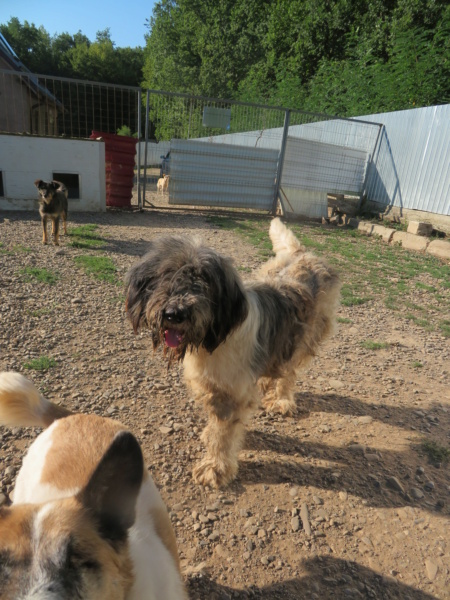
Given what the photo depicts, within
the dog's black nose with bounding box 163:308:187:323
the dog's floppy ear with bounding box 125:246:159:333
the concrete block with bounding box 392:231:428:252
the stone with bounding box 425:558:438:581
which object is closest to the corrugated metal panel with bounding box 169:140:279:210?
the concrete block with bounding box 392:231:428:252

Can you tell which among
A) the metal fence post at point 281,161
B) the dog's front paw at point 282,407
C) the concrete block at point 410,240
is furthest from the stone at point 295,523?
the metal fence post at point 281,161

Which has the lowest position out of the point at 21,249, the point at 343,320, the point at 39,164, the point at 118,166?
the point at 343,320

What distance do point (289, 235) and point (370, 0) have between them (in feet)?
79.0

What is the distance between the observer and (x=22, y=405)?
182 centimetres

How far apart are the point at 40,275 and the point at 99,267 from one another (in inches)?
36.4

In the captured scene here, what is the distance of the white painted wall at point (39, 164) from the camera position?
974 cm

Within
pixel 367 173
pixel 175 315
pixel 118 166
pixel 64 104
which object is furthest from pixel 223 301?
pixel 64 104

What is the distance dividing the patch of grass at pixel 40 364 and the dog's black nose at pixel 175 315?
1992 millimetres

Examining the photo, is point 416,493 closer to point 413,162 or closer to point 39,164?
point 413,162

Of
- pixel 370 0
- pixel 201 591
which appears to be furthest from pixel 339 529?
pixel 370 0

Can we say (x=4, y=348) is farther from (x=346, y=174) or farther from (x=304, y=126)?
(x=304, y=126)

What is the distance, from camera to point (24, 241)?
742 centimetres

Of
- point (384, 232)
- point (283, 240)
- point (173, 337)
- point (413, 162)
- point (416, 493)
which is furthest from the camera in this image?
point (413, 162)

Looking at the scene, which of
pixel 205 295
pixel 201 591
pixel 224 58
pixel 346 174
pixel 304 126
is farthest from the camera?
pixel 224 58
